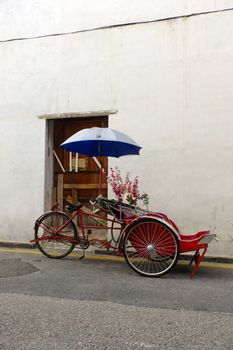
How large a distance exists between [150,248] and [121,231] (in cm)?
51

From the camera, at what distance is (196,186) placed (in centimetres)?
721

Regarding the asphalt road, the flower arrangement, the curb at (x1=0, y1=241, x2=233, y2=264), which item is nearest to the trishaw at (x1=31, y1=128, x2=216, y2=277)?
the asphalt road

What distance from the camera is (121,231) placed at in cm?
569

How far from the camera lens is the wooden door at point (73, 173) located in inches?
334

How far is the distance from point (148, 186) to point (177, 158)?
0.79 metres

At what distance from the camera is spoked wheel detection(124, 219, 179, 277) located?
5.41 m

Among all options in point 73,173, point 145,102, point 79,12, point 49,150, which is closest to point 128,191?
point 145,102

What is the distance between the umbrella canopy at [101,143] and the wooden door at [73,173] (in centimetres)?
201

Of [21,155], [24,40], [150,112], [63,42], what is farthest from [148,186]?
[24,40]

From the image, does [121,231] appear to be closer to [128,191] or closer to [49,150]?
[128,191]

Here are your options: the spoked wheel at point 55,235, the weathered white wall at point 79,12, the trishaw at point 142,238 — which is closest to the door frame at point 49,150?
the spoked wheel at point 55,235

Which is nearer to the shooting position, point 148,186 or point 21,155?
point 148,186

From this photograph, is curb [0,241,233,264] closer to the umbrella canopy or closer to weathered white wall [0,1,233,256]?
weathered white wall [0,1,233,256]

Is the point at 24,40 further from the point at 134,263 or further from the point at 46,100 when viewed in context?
the point at 134,263
